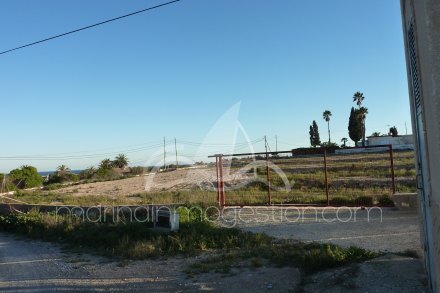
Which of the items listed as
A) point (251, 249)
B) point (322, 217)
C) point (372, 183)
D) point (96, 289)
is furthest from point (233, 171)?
point (96, 289)

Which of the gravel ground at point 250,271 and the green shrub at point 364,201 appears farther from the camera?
the green shrub at point 364,201

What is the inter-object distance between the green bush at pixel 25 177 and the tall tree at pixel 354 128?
5218 cm

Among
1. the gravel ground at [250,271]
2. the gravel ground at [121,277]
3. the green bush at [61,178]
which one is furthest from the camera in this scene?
the green bush at [61,178]

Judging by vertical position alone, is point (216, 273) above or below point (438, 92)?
below

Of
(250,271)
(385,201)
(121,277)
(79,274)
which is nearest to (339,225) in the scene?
(385,201)

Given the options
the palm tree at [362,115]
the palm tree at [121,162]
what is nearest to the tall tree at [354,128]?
the palm tree at [362,115]

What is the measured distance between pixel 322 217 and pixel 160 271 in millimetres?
5890

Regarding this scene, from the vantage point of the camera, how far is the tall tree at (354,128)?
249 ft

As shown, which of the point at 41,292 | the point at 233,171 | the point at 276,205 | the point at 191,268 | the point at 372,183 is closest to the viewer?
the point at 41,292

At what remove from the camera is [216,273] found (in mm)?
7027

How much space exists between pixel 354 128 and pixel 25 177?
177 ft

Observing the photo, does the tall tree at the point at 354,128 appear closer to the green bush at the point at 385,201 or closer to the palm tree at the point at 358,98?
the palm tree at the point at 358,98

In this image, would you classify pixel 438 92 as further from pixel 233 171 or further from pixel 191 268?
pixel 233 171

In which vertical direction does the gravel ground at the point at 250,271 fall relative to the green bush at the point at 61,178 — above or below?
below
